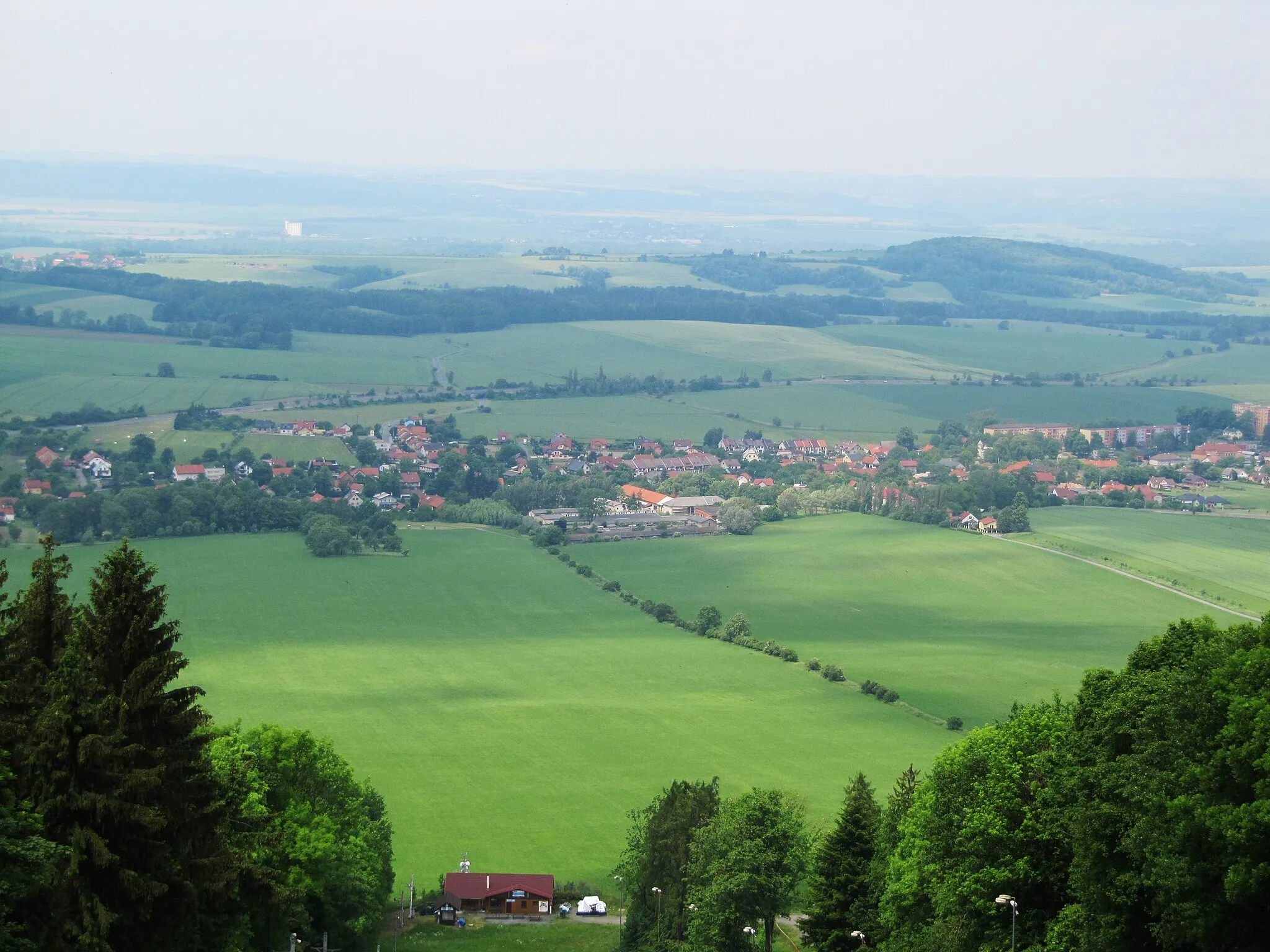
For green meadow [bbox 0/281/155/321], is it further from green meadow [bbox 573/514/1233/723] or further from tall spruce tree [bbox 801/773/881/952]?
tall spruce tree [bbox 801/773/881/952]

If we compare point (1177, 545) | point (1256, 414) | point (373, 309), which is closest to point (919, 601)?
point (1177, 545)

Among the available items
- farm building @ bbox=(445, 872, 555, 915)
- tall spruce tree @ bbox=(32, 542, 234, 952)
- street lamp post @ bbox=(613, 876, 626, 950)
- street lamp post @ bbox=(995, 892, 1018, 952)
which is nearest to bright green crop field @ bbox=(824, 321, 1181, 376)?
street lamp post @ bbox=(613, 876, 626, 950)

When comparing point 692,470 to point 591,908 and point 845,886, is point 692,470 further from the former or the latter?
point 845,886

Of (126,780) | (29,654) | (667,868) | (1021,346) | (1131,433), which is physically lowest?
(1131,433)

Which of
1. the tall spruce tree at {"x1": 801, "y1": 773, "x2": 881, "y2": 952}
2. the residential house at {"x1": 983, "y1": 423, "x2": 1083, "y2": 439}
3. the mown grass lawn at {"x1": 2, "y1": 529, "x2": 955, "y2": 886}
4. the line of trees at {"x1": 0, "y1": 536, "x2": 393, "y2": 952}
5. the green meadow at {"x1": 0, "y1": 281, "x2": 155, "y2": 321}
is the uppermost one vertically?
the line of trees at {"x1": 0, "y1": 536, "x2": 393, "y2": 952}

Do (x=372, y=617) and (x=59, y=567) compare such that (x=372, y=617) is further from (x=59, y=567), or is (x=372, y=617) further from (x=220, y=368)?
(x=220, y=368)

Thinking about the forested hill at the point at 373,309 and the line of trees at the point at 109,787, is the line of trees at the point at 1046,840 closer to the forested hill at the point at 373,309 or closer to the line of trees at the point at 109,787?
the line of trees at the point at 109,787
